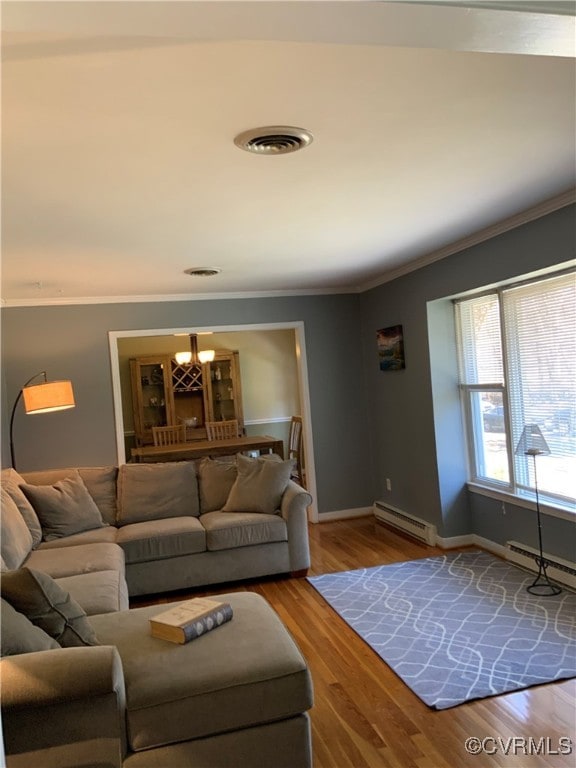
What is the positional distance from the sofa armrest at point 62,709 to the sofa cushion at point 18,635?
0.04m

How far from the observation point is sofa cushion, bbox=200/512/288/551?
14.0 feet

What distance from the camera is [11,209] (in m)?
2.74

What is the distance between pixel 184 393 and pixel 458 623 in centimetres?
563

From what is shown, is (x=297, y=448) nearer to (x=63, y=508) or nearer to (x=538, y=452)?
(x=63, y=508)

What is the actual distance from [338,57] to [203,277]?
10.8 ft

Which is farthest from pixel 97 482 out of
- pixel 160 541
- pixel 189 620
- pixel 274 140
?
pixel 274 140

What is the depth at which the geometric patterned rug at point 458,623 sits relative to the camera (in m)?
2.84

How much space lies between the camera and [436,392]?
4.90 metres

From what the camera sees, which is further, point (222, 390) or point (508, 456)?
point (222, 390)

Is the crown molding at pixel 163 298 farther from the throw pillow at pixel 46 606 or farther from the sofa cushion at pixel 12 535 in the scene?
the throw pillow at pixel 46 606

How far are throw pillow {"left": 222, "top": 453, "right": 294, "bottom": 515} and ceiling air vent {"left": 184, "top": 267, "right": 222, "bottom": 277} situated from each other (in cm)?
152

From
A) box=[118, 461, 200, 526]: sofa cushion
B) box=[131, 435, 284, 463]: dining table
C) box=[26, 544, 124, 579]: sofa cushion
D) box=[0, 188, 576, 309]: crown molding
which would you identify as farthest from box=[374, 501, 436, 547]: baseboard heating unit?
box=[26, 544, 124, 579]: sofa cushion

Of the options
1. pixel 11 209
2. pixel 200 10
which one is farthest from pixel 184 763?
Answer: pixel 11 209

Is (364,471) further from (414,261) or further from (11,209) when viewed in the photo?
(11,209)
